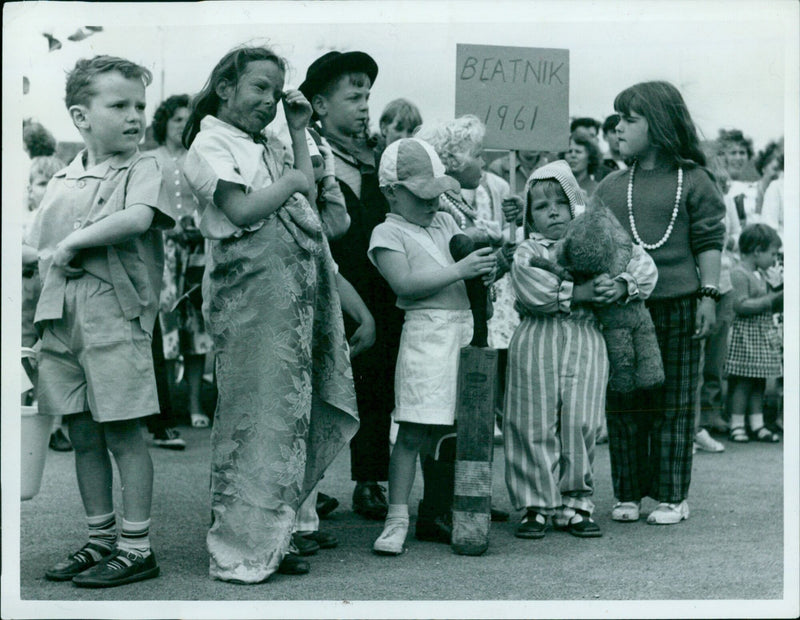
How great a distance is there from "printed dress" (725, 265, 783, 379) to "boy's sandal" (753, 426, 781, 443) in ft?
1.14

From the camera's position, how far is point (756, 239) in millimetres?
7363

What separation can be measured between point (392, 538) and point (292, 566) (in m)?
0.46

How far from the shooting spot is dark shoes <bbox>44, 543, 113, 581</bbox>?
3.84 m

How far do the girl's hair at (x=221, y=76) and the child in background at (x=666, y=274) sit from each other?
1.59 metres

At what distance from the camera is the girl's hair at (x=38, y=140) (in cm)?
463

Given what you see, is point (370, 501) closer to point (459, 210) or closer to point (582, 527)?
point (582, 527)

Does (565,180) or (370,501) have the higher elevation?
(565,180)

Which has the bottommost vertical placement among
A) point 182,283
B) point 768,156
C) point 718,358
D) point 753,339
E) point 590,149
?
point 718,358

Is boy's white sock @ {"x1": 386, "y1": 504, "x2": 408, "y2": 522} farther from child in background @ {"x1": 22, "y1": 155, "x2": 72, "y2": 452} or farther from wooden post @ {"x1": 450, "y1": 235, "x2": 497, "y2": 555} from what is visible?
child in background @ {"x1": 22, "y1": 155, "x2": 72, "y2": 452}

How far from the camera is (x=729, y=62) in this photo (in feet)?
17.1

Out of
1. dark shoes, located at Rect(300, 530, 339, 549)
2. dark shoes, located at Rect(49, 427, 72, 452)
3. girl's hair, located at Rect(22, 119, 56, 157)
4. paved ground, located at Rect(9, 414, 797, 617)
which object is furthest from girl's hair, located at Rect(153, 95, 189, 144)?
dark shoes, located at Rect(300, 530, 339, 549)

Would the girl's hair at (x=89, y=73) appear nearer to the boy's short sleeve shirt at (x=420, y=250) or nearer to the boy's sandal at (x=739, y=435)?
the boy's short sleeve shirt at (x=420, y=250)

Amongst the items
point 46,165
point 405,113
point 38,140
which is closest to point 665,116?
point 405,113

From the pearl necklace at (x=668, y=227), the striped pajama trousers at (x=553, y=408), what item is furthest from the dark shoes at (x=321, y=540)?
the pearl necklace at (x=668, y=227)
